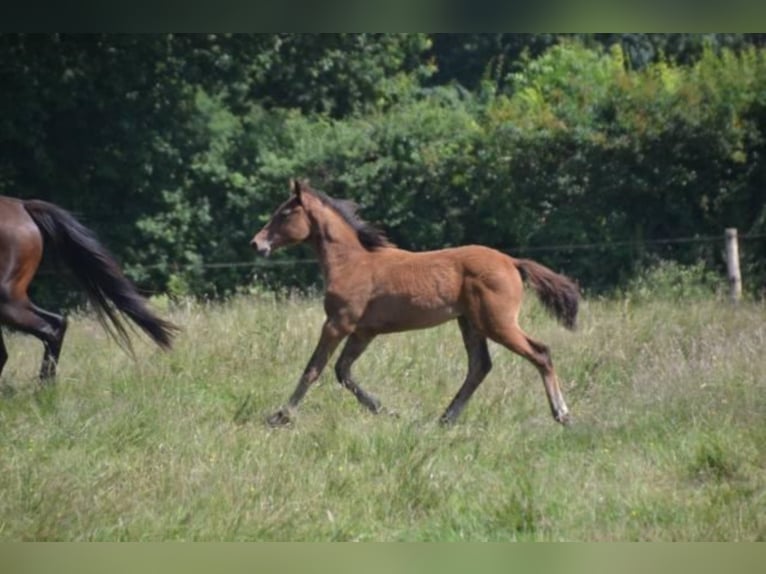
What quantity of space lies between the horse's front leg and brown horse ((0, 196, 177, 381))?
129 cm

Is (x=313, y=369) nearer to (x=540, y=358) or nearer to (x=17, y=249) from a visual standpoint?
(x=540, y=358)

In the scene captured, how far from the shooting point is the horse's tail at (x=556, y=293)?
958cm

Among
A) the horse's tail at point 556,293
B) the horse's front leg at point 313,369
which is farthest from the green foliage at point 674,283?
the horse's front leg at point 313,369

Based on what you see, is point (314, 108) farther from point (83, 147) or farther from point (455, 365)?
point (455, 365)

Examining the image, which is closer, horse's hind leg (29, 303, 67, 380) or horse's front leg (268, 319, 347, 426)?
horse's front leg (268, 319, 347, 426)

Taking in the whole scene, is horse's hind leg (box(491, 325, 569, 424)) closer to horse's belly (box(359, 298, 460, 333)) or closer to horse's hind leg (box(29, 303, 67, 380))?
horse's belly (box(359, 298, 460, 333))

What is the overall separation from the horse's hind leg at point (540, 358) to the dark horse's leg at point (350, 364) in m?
1.05

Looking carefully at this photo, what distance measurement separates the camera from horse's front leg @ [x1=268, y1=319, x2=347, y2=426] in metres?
9.19

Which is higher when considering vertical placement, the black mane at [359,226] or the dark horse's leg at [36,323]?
the black mane at [359,226]

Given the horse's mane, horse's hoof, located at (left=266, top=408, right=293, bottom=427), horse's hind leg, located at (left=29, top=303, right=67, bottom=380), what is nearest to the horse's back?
horse's hind leg, located at (left=29, top=303, right=67, bottom=380)

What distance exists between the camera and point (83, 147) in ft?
64.8

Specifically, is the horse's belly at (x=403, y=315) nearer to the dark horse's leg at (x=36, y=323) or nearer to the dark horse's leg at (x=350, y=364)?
the dark horse's leg at (x=350, y=364)

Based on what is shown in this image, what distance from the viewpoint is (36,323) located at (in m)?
10.5

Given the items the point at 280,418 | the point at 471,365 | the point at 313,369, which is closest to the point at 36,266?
the point at 313,369
